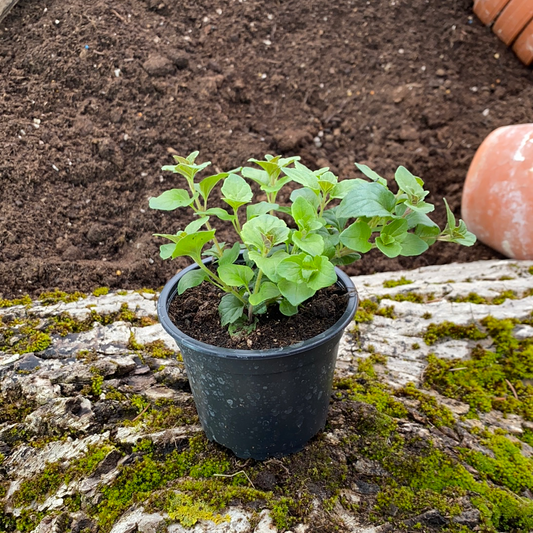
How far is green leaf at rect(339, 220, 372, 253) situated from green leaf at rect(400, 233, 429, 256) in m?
0.12

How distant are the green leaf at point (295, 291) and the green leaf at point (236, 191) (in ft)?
0.88

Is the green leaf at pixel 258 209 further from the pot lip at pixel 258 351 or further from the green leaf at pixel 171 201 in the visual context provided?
the pot lip at pixel 258 351

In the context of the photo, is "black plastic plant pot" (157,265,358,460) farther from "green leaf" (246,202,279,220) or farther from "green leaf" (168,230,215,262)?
"green leaf" (246,202,279,220)

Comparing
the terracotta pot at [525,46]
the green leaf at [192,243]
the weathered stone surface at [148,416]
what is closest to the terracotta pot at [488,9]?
the terracotta pot at [525,46]

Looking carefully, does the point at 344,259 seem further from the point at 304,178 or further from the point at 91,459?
the point at 91,459

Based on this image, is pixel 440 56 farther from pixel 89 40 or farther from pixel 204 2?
pixel 89 40

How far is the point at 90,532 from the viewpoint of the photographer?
1.36 metres

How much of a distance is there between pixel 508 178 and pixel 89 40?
9.95 ft

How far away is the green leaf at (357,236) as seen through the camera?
129cm

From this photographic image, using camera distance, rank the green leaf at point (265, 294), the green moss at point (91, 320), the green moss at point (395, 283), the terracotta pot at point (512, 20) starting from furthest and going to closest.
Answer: the terracotta pot at point (512, 20) < the green moss at point (395, 283) < the green moss at point (91, 320) < the green leaf at point (265, 294)

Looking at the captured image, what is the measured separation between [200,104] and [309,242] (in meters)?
2.58

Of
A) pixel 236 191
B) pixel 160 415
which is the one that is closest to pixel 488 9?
pixel 236 191

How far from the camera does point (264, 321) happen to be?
5.01ft

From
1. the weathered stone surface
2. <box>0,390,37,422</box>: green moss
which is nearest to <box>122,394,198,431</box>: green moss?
the weathered stone surface
